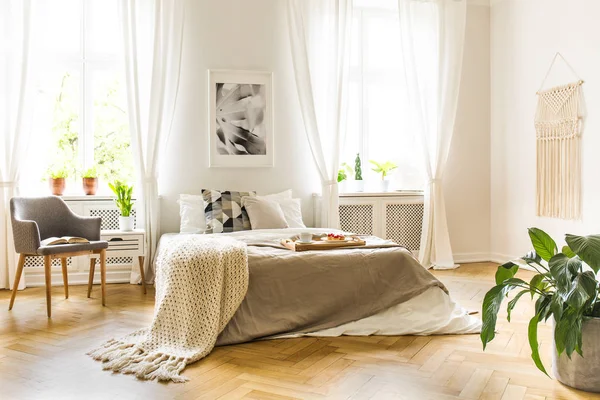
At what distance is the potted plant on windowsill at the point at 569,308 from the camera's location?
2.40 m

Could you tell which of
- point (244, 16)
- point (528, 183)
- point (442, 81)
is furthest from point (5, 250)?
point (528, 183)

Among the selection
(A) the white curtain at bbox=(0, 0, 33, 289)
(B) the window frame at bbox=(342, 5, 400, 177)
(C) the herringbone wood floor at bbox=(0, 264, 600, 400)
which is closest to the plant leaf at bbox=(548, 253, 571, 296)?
(C) the herringbone wood floor at bbox=(0, 264, 600, 400)

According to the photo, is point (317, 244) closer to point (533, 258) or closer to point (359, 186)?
point (533, 258)

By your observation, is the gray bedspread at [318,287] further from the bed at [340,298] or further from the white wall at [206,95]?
the white wall at [206,95]

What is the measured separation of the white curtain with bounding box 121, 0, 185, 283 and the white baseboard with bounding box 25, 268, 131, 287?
16 cm

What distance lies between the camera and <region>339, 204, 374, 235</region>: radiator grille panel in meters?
5.80

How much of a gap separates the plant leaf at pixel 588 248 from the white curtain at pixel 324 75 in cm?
322

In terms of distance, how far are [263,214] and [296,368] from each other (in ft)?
6.83

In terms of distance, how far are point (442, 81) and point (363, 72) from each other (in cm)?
85

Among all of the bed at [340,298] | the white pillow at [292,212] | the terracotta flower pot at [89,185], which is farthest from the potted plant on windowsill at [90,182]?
the bed at [340,298]

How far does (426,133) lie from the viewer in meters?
6.01

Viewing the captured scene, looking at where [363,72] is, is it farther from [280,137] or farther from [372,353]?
[372,353]

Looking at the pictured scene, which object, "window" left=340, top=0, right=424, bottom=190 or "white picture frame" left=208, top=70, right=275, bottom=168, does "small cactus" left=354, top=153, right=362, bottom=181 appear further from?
"white picture frame" left=208, top=70, right=275, bottom=168

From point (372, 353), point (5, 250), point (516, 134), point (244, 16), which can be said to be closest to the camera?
point (372, 353)
